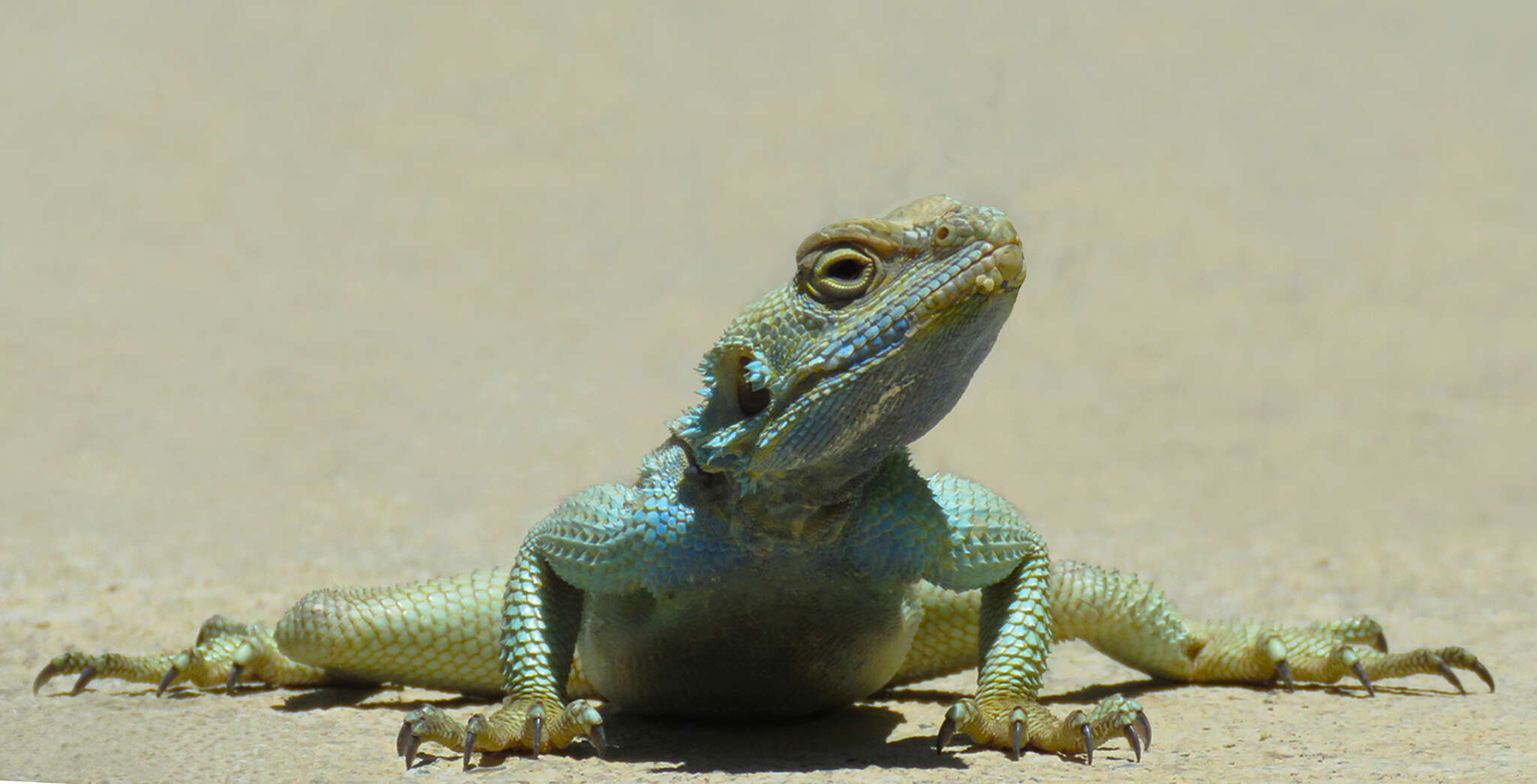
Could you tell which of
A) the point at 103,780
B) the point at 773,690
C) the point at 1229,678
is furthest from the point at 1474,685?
the point at 103,780

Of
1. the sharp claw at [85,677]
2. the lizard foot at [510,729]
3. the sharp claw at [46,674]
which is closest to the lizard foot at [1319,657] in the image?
the lizard foot at [510,729]

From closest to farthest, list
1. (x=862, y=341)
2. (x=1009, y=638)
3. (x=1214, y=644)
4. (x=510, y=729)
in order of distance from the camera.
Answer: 1. (x=862, y=341)
2. (x=510, y=729)
3. (x=1009, y=638)
4. (x=1214, y=644)

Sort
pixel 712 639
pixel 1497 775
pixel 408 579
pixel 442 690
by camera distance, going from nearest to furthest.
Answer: pixel 1497 775 → pixel 712 639 → pixel 442 690 → pixel 408 579

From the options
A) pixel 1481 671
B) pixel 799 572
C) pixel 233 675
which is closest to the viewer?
pixel 799 572

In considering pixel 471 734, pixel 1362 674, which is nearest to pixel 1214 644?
pixel 1362 674

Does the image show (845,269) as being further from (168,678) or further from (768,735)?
(168,678)

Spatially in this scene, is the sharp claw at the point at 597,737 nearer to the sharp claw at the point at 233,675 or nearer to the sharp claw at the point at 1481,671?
the sharp claw at the point at 233,675

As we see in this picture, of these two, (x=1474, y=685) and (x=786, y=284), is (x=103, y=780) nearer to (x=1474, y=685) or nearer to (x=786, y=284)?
(x=786, y=284)
